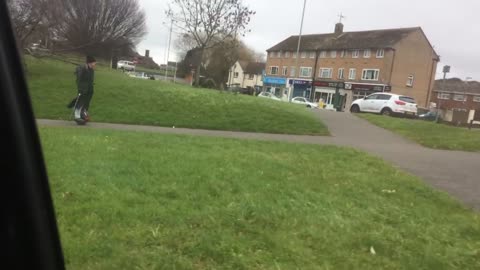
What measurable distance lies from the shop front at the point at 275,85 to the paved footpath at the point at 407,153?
57.5 meters

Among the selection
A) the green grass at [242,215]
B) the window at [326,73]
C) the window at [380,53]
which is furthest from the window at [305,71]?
the green grass at [242,215]

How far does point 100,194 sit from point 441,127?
54.2 ft

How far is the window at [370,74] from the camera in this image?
199 ft

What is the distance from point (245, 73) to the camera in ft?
323

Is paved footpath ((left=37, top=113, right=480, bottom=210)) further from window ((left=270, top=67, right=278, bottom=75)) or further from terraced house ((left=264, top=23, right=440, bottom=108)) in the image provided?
window ((left=270, top=67, right=278, bottom=75))

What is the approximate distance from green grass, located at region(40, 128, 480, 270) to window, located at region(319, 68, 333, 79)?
61.4 meters

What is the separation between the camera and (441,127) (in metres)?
18.8

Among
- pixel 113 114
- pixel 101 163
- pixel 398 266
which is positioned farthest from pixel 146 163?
pixel 113 114

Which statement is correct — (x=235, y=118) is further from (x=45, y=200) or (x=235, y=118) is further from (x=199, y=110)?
(x=45, y=200)

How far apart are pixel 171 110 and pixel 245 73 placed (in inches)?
3272

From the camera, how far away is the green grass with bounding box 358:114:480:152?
13711 millimetres

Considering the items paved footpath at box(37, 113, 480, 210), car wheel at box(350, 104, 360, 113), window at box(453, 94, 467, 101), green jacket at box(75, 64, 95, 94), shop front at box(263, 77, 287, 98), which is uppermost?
window at box(453, 94, 467, 101)

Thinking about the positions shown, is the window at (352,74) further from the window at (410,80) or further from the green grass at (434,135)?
the green grass at (434,135)

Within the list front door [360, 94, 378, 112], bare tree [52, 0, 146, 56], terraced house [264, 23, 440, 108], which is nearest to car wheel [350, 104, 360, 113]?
front door [360, 94, 378, 112]
